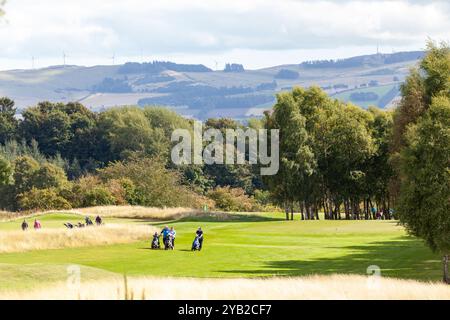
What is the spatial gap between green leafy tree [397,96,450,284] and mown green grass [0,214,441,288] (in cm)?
277

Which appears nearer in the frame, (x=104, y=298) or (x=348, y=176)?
(x=104, y=298)

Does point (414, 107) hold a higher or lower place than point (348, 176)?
higher

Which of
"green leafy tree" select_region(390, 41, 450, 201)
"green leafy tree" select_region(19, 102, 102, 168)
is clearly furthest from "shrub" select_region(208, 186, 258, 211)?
"green leafy tree" select_region(390, 41, 450, 201)

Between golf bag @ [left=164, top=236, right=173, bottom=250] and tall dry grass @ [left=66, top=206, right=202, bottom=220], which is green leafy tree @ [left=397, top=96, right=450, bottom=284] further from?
tall dry grass @ [left=66, top=206, right=202, bottom=220]

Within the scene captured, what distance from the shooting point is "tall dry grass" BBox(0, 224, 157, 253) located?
178 feet

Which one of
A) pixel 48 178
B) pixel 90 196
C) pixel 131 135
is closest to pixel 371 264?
pixel 90 196

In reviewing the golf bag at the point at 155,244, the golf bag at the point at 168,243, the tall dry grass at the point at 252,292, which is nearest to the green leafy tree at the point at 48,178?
the golf bag at the point at 155,244

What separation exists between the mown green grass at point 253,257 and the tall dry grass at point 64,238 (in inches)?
66.8

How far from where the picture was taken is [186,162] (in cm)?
15200

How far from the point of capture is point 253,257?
163 ft

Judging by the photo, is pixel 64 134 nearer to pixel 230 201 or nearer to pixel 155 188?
pixel 230 201
